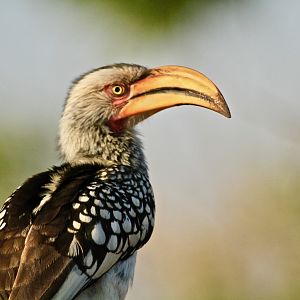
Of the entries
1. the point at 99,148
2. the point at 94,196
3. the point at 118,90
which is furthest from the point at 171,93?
the point at 94,196

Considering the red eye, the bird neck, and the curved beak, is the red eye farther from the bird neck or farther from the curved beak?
the bird neck

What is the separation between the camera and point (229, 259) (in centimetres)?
1705

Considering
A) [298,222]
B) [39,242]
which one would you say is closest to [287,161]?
[298,222]

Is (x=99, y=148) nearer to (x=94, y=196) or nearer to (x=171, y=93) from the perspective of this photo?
(x=171, y=93)

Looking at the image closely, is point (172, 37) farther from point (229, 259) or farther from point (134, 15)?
point (229, 259)

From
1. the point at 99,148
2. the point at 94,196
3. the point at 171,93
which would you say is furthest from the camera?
the point at 99,148

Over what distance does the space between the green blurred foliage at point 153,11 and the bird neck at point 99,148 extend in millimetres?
1017

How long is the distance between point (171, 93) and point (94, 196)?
95cm

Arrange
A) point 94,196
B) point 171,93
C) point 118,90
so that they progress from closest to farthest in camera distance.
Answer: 1. point 94,196
2. point 171,93
3. point 118,90

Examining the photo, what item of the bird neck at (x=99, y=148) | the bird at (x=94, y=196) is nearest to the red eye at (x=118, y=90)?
the bird at (x=94, y=196)

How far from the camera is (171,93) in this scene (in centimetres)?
1546

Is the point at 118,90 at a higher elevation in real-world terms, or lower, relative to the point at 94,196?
higher

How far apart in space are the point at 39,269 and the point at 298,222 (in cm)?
300

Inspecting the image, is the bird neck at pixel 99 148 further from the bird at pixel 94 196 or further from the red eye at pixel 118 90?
the red eye at pixel 118 90
